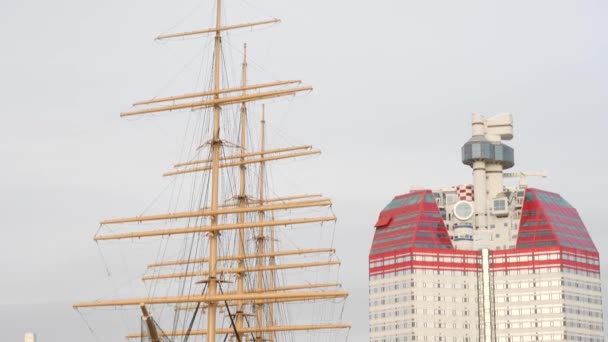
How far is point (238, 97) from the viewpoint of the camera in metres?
110

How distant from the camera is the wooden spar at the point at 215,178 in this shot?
107m

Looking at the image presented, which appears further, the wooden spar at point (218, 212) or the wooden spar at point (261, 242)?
the wooden spar at point (261, 242)

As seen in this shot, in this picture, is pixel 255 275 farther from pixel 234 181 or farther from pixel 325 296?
pixel 325 296

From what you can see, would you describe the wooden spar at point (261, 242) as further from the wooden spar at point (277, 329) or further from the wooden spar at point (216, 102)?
the wooden spar at point (216, 102)

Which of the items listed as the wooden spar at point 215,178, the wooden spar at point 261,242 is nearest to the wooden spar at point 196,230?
the wooden spar at point 215,178

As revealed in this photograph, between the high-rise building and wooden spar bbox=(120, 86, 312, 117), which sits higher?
wooden spar bbox=(120, 86, 312, 117)

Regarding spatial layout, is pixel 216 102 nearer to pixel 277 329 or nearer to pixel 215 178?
pixel 215 178

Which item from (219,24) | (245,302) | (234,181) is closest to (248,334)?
(245,302)

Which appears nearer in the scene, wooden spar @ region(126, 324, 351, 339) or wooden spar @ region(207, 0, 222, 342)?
wooden spar @ region(207, 0, 222, 342)

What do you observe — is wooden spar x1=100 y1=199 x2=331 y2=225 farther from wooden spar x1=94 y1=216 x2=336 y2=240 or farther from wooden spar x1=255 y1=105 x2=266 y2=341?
wooden spar x1=255 y1=105 x2=266 y2=341

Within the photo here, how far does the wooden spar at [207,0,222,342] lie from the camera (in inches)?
4208

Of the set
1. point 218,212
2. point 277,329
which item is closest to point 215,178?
point 218,212

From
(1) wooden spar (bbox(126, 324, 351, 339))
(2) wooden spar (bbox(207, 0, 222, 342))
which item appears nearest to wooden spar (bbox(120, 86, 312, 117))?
(2) wooden spar (bbox(207, 0, 222, 342))

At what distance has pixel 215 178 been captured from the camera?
362 ft
